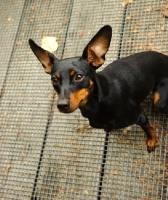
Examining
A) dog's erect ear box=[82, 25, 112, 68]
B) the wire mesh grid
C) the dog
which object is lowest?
the wire mesh grid

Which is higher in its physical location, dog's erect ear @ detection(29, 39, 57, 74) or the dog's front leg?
dog's erect ear @ detection(29, 39, 57, 74)

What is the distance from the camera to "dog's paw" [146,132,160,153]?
8.04 ft

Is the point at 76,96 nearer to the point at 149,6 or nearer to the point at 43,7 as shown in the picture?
the point at 149,6

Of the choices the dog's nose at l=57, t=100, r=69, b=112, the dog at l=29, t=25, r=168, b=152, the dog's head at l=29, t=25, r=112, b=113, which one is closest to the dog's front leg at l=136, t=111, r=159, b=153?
the dog at l=29, t=25, r=168, b=152

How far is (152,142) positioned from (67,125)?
0.95m

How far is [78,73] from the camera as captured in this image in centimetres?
180

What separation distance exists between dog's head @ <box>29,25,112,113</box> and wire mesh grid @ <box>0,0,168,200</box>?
0.92 metres

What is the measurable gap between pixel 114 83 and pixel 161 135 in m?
0.81

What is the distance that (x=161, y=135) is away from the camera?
2.55 m

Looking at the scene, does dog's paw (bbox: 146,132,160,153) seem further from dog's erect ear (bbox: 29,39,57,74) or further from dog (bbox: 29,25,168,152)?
dog's erect ear (bbox: 29,39,57,74)

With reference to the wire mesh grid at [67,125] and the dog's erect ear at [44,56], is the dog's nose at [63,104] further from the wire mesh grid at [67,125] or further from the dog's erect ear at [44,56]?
Answer: the wire mesh grid at [67,125]

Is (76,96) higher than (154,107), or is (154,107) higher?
(76,96)

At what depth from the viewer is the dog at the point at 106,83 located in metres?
1.80

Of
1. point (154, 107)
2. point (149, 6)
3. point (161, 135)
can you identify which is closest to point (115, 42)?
point (149, 6)
